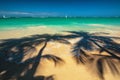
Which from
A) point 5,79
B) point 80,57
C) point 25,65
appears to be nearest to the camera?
point 5,79

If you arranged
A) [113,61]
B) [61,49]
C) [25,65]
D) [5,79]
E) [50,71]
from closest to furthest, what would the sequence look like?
[5,79] < [50,71] < [25,65] < [113,61] < [61,49]

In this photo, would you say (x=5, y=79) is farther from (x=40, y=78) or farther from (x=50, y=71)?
(x=50, y=71)

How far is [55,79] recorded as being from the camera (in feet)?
12.7

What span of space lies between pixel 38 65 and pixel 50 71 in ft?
1.88

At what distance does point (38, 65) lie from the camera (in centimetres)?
470

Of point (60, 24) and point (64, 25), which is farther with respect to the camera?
point (60, 24)

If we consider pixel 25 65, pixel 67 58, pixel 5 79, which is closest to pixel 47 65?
pixel 25 65

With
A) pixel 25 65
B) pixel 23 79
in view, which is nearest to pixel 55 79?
pixel 23 79

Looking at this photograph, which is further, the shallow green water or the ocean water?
the shallow green water

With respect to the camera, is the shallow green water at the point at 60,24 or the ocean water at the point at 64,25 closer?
the ocean water at the point at 64,25

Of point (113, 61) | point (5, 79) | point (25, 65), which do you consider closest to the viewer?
→ point (5, 79)

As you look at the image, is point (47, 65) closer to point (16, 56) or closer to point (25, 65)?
point (25, 65)

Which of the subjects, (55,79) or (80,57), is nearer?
(55,79)

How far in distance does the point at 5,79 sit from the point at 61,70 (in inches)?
66.6
